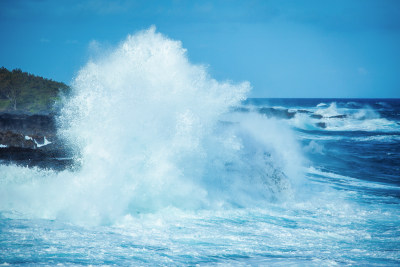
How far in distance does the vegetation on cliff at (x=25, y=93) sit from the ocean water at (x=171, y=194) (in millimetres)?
19374

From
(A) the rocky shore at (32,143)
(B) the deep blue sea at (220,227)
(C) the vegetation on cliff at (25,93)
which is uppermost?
(C) the vegetation on cliff at (25,93)

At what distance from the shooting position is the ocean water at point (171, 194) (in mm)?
5199

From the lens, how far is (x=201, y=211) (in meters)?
7.27

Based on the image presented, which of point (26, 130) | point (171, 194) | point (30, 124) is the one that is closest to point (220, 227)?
point (171, 194)

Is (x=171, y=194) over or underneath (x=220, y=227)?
over

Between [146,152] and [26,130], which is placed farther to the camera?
[26,130]

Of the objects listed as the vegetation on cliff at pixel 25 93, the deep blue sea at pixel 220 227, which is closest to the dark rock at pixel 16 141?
the deep blue sea at pixel 220 227

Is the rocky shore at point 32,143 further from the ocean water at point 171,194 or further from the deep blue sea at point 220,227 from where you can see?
the deep blue sea at point 220,227

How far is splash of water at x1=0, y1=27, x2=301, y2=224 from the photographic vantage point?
23.6 ft

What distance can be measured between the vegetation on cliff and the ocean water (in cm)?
1937

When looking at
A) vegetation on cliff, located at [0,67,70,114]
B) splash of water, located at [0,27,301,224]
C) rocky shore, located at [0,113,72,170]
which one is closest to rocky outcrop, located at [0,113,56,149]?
rocky shore, located at [0,113,72,170]

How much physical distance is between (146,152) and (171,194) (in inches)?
50.9

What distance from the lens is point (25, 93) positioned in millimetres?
28922

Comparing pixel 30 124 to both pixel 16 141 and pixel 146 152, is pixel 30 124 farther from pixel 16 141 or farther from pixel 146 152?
pixel 146 152
